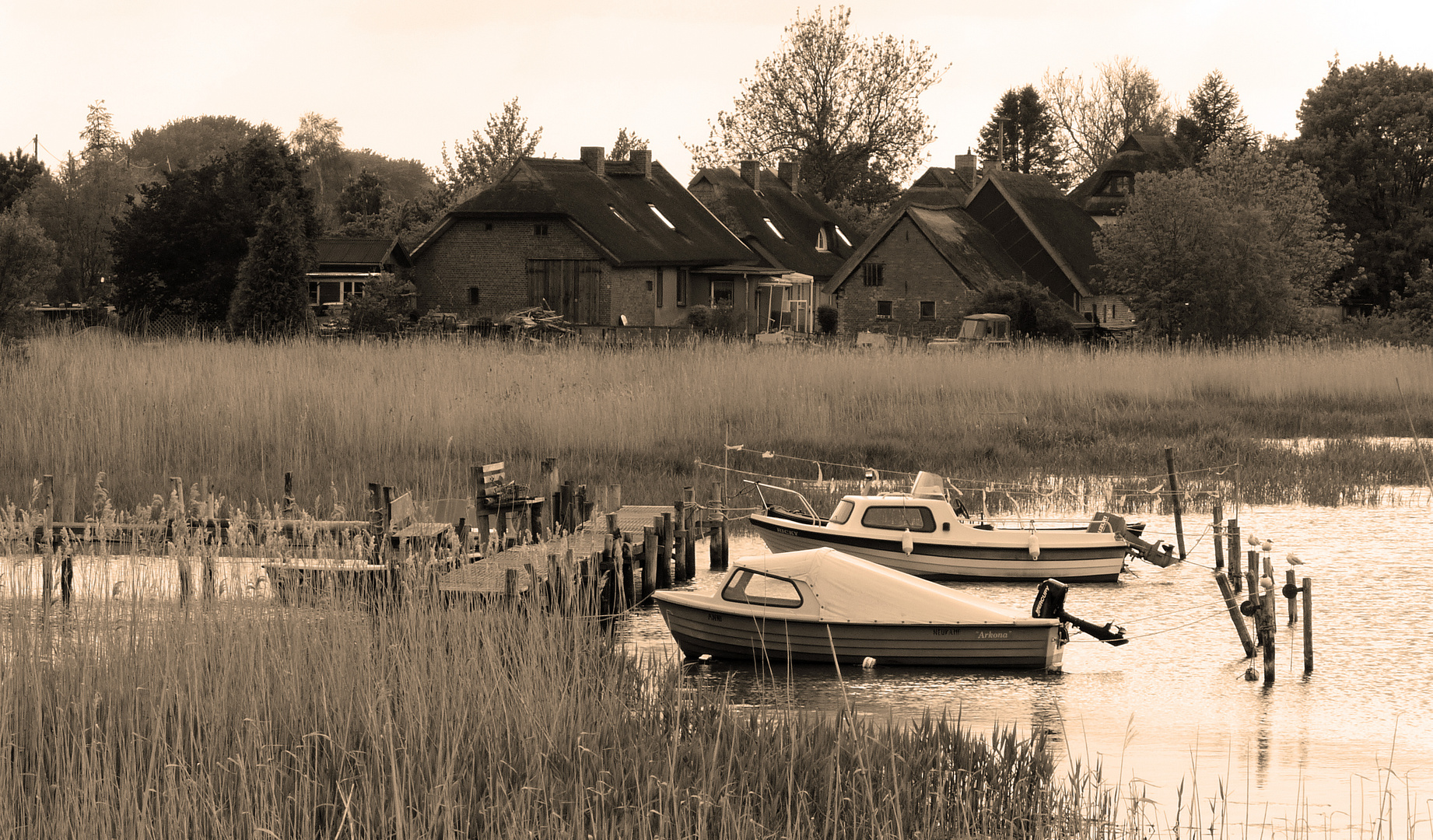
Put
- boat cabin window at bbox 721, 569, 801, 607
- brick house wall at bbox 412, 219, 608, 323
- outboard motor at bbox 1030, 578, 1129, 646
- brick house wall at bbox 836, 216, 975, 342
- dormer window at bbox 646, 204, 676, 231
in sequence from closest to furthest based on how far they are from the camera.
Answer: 1. outboard motor at bbox 1030, 578, 1129, 646
2. boat cabin window at bbox 721, 569, 801, 607
3. brick house wall at bbox 412, 219, 608, 323
4. brick house wall at bbox 836, 216, 975, 342
5. dormer window at bbox 646, 204, 676, 231

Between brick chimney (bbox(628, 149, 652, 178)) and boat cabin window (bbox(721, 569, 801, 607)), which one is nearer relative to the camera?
boat cabin window (bbox(721, 569, 801, 607))

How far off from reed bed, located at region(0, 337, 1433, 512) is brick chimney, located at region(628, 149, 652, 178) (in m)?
27.1

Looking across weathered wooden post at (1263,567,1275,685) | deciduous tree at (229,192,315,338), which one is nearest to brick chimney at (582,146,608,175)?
deciduous tree at (229,192,315,338)

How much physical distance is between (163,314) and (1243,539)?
40.5m

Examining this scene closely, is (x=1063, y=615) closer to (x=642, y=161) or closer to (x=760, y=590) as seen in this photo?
(x=760, y=590)

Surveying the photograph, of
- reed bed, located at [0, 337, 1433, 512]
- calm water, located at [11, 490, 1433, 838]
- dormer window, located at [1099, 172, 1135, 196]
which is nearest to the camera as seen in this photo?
calm water, located at [11, 490, 1433, 838]

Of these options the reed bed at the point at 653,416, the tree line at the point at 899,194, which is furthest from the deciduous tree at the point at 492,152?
the reed bed at the point at 653,416

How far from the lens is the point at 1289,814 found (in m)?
8.92

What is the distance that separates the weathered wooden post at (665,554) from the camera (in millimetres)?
15992

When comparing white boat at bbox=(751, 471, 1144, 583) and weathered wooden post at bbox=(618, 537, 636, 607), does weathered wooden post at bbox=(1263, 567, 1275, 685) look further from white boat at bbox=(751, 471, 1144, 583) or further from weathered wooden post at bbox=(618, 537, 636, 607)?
weathered wooden post at bbox=(618, 537, 636, 607)

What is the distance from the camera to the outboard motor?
12836 millimetres

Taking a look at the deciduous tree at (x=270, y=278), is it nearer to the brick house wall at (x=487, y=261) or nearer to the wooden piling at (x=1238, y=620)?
the brick house wall at (x=487, y=261)

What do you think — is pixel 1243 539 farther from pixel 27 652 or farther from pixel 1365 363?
pixel 1365 363

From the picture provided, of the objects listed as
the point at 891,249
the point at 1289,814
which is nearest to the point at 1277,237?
the point at 891,249
